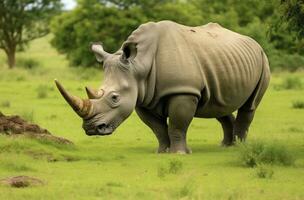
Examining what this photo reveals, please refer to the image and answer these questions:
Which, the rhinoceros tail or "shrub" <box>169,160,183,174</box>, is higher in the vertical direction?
"shrub" <box>169,160,183,174</box>

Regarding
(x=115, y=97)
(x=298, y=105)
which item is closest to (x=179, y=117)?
(x=115, y=97)

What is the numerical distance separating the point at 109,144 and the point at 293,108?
9051mm

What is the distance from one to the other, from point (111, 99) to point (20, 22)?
39669mm

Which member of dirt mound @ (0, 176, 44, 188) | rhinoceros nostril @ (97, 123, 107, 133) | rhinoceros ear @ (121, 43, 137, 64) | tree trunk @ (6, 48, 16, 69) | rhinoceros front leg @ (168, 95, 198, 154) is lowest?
tree trunk @ (6, 48, 16, 69)

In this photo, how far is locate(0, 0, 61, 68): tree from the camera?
166ft

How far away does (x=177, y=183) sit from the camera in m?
10.0

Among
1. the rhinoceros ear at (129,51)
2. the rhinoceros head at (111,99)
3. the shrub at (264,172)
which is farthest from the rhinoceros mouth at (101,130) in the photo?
the shrub at (264,172)

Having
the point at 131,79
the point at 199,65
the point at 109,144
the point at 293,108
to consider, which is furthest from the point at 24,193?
the point at 293,108

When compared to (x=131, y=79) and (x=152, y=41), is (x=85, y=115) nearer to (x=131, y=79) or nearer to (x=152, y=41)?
(x=131, y=79)

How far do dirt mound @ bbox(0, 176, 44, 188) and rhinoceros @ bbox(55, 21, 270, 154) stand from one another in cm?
228

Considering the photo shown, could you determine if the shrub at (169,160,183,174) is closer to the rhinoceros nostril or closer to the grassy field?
the grassy field

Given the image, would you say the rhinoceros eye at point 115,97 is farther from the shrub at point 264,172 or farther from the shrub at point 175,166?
the shrub at point 264,172

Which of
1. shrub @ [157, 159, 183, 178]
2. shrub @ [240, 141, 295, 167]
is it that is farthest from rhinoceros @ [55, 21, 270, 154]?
shrub @ [240, 141, 295, 167]

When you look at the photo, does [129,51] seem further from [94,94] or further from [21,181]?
[21,181]
